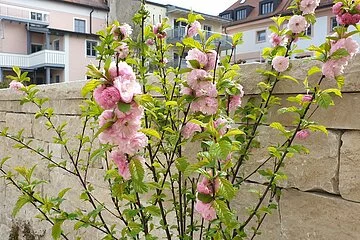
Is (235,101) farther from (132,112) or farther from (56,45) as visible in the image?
(56,45)

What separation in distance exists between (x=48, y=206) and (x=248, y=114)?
0.72 m

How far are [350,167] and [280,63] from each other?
332 mm

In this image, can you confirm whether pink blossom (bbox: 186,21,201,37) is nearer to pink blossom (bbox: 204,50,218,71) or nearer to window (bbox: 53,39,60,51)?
pink blossom (bbox: 204,50,218,71)

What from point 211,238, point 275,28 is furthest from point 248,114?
point 211,238

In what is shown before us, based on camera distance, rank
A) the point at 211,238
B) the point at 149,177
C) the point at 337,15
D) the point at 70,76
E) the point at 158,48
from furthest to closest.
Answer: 1. the point at 70,76
2. the point at 149,177
3. the point at 158,48
4. the point at 211,238
5. the point at 337,15

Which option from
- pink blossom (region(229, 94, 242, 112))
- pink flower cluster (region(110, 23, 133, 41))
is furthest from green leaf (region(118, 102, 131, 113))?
pink flower cluster (region(110, 23, 133, 41))

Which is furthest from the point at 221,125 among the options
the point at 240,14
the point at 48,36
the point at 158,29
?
the point at 48,36

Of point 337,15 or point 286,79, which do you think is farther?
point 286,79

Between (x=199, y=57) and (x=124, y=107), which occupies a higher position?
(x=199, y=57)

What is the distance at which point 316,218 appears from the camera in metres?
1.04

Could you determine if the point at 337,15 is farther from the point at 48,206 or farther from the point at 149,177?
the point at 48,206

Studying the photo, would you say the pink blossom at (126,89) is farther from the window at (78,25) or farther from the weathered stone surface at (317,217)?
the window at (78,25)

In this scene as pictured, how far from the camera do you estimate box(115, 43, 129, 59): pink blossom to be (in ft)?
3.76

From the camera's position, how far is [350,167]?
96 cm
